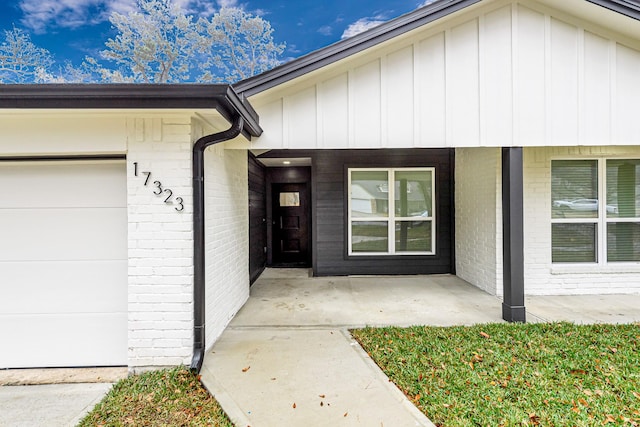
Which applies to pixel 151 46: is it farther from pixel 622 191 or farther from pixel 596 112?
pixel 622 191

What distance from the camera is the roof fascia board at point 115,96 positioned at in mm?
2801

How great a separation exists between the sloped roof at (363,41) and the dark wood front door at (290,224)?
4.95 m

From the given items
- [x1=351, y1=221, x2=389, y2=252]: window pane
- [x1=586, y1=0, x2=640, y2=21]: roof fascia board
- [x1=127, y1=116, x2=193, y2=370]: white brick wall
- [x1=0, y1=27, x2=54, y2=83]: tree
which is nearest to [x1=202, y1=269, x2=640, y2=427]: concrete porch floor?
[x1=127, y1=116, x2=193, y2=370]: white brick wall

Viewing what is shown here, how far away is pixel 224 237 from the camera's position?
439 cm

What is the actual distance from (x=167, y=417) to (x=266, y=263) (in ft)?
19.3

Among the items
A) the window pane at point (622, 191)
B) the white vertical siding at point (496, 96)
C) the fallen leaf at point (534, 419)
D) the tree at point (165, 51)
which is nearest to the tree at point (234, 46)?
the tree at point (165, 51)

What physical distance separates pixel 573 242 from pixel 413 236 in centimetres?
273

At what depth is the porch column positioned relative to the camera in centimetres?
432

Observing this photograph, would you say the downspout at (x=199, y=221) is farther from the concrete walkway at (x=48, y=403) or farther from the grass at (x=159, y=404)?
the concrete walkway at (x=48, y=403)

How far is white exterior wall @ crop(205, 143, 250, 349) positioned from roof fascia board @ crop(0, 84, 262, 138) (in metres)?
0.87

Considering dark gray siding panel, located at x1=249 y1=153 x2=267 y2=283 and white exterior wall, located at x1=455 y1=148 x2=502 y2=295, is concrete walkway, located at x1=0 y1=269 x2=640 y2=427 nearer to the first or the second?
white exterior wall, located at x1=455 y1=148 x2=502 y2=295

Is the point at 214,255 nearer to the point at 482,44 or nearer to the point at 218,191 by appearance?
the point at 218,191

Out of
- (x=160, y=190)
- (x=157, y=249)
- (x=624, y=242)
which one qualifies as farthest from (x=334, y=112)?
(x=624, y=242)

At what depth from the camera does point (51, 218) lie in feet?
11.5
